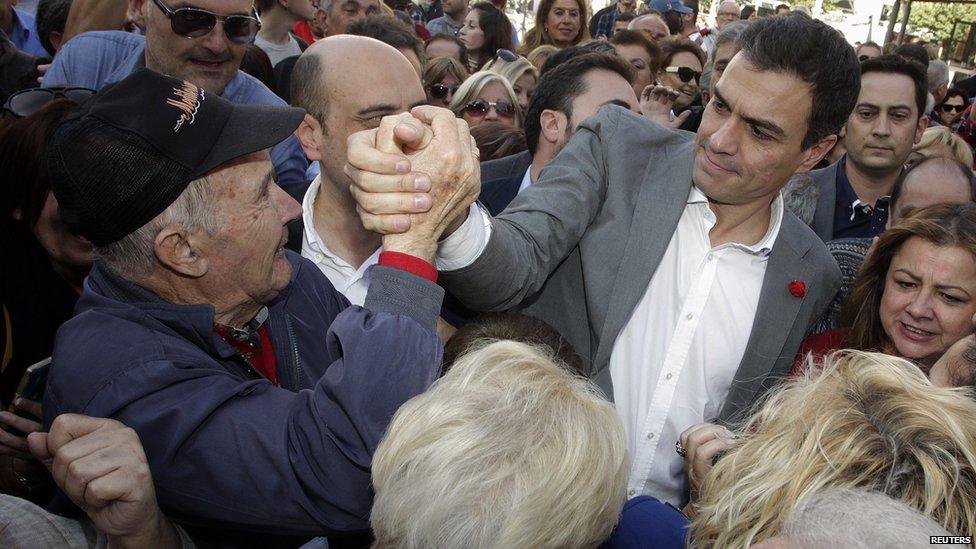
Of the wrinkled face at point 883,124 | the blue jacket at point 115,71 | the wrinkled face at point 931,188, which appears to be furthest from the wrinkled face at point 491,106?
the wrinkled face at point 931,188

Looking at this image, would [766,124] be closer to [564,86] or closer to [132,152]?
[564,86]

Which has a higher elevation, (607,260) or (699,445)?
(607,260)

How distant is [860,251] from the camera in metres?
3.26

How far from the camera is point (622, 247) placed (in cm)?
229

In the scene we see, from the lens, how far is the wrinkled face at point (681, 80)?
661 cm

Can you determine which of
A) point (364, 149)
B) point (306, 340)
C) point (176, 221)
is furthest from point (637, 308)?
point (176, 221)

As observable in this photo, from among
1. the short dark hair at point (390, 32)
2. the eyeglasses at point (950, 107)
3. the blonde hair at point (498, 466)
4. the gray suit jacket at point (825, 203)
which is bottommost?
the eyeglasses at point (950, 107)

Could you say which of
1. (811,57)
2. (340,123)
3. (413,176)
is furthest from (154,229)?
(811,57)

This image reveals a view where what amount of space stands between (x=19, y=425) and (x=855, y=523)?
1.84m

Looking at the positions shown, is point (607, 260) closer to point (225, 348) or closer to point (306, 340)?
point (306, 340)

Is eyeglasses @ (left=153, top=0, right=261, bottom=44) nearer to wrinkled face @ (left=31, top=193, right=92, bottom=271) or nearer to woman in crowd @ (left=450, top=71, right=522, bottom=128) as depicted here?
wrinkled face @ (left=31, top=193, right=92, bottom=271)

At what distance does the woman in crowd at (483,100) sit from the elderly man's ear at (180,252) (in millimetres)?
3183

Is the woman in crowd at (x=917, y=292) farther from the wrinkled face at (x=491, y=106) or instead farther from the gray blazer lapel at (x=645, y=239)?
the wrinkled face at (x=491, y=106)

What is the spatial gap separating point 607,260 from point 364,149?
102 cm
